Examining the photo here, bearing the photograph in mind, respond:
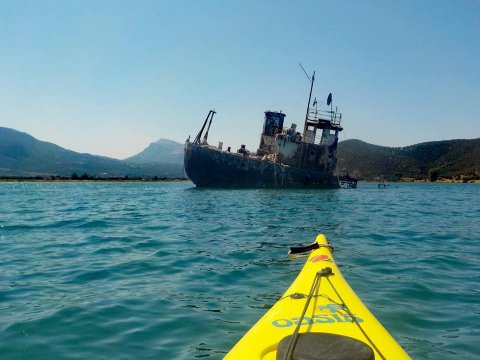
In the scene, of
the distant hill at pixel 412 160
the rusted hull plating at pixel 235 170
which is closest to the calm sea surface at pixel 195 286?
the rusted hull plating at pixel 235 170

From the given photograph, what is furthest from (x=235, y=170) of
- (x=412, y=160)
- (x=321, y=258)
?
(x=412, y=160)

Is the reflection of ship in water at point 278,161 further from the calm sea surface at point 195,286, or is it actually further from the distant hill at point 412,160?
the distant hill at point 412,160

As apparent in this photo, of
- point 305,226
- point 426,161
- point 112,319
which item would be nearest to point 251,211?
point 305,226

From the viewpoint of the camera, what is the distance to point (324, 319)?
3521 mm

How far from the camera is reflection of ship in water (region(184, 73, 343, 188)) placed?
136ft

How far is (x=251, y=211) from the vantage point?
1923cm

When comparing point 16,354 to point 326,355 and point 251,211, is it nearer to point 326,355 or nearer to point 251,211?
point 326,355

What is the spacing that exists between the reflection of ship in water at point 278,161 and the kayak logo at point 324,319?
123 feet

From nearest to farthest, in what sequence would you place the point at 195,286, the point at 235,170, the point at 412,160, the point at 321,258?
the point at 321,258
the point at 195,286
the point at 235,170
the point at 412,160

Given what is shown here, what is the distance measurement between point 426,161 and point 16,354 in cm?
14510

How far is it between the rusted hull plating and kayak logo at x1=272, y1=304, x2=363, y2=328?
37.6 metres

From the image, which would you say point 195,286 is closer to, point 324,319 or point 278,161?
point 324,319

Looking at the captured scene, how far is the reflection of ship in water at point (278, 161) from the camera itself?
136 ft

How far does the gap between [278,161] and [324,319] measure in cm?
4008
